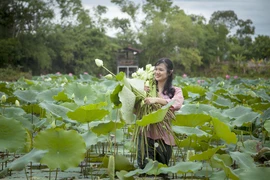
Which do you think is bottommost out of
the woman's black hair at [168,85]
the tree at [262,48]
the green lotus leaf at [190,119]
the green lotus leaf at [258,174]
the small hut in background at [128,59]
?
the green lotus leaf at [258,174]

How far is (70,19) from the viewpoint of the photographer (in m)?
36.0

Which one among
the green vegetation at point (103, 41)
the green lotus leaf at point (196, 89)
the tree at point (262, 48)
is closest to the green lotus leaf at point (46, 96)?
the green lotus leaf at point (196, 89)

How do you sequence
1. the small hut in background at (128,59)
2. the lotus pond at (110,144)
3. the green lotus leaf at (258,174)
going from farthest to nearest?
1. the small hut in background at (128,59)
2. the lotus pond at (110,144)
3. the green lotus leaf at (258,174)

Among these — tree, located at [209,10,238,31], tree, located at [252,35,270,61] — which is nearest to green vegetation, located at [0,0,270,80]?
tree, located at [252,35,270,61]

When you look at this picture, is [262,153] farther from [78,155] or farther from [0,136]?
[0,136]

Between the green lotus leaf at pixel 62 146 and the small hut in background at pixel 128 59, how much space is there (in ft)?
109

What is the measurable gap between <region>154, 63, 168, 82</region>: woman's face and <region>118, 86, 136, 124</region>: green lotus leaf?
383 mm

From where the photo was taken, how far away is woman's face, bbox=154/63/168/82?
2.95 m

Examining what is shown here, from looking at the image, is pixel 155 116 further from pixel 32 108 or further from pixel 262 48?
pixel 262 48

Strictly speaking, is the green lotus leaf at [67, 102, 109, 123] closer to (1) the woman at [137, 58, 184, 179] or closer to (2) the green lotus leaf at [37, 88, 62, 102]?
(1) the woman at [137, 58, 184, 179]

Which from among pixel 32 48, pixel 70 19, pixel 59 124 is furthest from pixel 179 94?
pixel 70 19

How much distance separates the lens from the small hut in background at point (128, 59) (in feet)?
119

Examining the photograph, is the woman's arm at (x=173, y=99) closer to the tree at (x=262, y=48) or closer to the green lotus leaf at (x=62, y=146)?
the green lotus leaf at (x=62, y=146)

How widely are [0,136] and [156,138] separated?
3.12 feet
